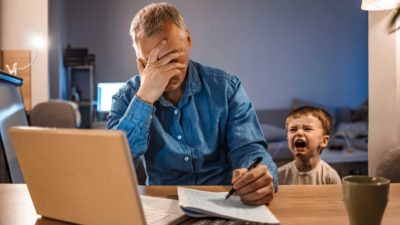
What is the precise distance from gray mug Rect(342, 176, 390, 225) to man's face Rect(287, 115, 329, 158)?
135cm

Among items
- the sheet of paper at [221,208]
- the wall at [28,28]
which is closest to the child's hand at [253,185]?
the sheet of paper at [221,208]

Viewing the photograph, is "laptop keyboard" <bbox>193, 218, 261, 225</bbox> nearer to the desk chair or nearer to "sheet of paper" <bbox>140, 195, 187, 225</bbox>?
"sheet of paper" <bbox>140, 195, 187, 225</bbox>

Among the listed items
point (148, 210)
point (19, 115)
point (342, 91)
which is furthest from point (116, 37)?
point (148, 210)

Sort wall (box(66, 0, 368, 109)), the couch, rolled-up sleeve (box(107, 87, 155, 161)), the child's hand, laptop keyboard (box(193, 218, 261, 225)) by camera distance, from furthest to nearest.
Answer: wall (box(66, 0, 368, 109)) → the couch → rolled-up sleeve (box(107, 87, 155, 161)) → the child's hand → laptop keyboard (box(193, 218, 261, 225))

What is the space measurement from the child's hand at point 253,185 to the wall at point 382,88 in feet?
5.06

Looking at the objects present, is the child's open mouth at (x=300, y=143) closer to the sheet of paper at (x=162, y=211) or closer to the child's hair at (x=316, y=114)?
the child's hair at (x=316, y=114)

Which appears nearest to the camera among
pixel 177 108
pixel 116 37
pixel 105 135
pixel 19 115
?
pixel 105 135

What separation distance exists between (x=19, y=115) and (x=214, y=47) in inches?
152

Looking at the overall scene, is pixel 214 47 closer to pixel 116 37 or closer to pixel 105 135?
pixel 116 37

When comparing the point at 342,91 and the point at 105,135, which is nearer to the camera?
the point at 105,135

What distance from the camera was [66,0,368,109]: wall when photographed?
19.7 ft

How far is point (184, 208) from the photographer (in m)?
0.81

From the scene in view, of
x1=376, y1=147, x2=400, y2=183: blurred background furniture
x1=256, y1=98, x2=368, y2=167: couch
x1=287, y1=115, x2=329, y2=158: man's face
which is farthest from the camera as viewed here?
x1=256, y1=98, x2=368, y2=167: couch

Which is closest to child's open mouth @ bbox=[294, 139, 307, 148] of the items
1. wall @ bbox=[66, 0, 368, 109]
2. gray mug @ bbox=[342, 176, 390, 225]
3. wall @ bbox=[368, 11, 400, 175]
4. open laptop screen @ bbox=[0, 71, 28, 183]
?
wall @ bbox=[368, 11, 400, 175]
